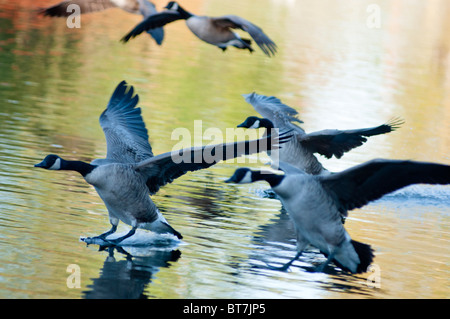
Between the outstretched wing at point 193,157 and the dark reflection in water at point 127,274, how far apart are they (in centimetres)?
85

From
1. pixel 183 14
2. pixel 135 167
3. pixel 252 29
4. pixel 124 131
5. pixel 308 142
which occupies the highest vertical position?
pixel 183 14

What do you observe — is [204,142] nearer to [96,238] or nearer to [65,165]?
[96,238]

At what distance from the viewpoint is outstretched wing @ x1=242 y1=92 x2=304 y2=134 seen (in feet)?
39.2

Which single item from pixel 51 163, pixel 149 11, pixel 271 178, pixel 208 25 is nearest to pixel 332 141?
pixel 208 25

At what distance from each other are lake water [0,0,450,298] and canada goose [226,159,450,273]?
1.19 ft

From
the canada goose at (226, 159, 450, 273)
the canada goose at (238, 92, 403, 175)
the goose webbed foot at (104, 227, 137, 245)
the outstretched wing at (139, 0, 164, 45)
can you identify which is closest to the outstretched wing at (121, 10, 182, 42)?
the outstretched wing at (139, 0, 164, 45)

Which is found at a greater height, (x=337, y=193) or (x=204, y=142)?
(x=337, y=193)

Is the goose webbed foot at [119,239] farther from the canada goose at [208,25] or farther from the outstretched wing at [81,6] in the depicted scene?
the outstretched wing at [81,6]

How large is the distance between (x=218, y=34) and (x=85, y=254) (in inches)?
228

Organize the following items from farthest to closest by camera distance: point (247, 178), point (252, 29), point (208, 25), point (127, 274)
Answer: point (208, 25) → point (252, 29) → point (127, 274) → point (247, 178)

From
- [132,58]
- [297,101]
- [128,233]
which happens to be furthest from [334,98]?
[128,233]

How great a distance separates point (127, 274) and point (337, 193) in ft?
7.88

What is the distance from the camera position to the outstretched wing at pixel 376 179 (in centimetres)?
758

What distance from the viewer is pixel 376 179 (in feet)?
26.3
